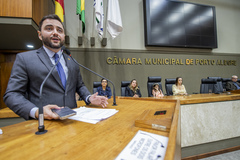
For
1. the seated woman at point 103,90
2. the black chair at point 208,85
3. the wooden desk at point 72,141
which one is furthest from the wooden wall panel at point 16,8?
the black chair at point 208,85

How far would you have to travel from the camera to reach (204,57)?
5113 millimetres

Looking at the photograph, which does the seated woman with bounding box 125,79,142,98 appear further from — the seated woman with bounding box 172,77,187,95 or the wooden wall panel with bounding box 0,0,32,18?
the wooden wall panel with bounding box 0,0,32,18

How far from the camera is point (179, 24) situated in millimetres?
4613

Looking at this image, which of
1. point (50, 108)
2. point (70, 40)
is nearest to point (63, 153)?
point (50, 108)

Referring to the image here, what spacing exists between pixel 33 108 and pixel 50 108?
0.11m

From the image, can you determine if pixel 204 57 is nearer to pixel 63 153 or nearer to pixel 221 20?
pixel 221 20

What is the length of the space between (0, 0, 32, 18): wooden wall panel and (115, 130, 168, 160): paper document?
2.65 meters

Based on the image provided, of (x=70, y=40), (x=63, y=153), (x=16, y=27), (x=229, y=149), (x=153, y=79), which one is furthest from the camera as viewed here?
(x=70, y=40)

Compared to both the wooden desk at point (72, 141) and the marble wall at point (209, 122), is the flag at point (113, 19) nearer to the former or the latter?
the marble wall at point (209, 122)

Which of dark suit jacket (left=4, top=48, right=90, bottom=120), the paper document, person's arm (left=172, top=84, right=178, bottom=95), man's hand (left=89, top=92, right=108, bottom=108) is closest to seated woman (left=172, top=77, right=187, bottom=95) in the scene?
person's arm (left=172, top=84, right=178, bottom=95)

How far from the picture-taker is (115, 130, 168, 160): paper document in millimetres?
337

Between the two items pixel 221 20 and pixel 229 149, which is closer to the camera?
pixel 229 149

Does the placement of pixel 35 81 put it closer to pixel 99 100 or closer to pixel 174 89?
pixel 99 100

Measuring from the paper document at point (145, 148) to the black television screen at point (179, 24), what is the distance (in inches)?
166
